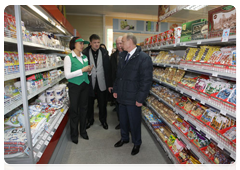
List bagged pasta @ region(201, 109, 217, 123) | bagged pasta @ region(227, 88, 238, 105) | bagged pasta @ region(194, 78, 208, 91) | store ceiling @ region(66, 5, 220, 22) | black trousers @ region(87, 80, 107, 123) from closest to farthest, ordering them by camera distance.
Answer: bagged pasta @ region(227, 88, 238, 105) < bagged pasta @ region(201, 109, 217, 123) < bagged pasta @ region(194, 78, 208, 91) < black trousers @ region(87, 80, 107, 123) < store ceiling @ region(66, 5, 220, 22)

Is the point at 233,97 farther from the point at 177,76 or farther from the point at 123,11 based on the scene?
the point at 123,11

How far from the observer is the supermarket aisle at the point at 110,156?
229cm

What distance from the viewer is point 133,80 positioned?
92.7 inches

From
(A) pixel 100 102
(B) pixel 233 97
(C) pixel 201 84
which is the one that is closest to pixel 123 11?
(A) pixel 100 102

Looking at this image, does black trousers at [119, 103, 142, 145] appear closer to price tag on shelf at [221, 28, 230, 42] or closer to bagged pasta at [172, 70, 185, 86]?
bagged pasta at [172, 70, 185, 86]

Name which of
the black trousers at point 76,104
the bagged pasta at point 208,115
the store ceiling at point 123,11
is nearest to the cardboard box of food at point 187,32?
the bagged pasta at point 208,115

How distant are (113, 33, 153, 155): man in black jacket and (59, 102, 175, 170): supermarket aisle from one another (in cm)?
19

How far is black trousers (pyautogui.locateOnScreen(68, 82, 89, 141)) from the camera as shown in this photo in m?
2.64

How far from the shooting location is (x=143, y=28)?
25.8 feet

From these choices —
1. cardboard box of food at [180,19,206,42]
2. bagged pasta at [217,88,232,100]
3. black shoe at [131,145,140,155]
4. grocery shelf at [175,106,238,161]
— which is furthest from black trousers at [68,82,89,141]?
bagged pasta at [217,88,232,100]

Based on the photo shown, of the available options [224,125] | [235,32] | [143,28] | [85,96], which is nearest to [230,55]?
[235,32]

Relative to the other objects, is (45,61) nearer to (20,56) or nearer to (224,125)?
(20,56)
